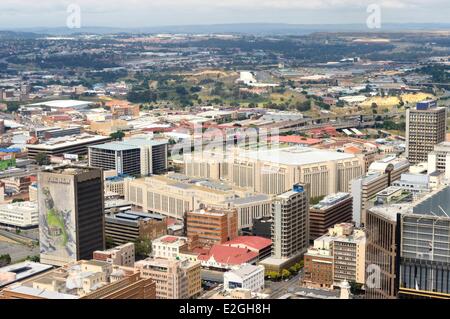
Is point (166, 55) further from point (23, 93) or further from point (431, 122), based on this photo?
point (431, 122)

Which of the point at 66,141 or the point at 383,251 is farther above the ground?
the point at 383,251

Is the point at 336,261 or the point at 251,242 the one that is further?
the point at 251,242

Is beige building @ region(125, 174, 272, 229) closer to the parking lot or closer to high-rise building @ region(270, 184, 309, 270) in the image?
high-rise building @ region(270, 184, 309, 270)

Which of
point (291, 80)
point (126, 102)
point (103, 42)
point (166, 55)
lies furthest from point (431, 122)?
point (166, 55)

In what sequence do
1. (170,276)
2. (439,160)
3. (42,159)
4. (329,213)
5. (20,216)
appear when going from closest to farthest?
(170,276) → (329,213) → (20,216) → (439,160) → (42,159)

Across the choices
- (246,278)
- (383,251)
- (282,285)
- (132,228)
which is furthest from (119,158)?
(383,251)

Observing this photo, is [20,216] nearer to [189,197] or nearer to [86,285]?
[189,197]

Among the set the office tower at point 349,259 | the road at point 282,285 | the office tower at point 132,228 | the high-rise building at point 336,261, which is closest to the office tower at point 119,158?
the office tower at point 132,228

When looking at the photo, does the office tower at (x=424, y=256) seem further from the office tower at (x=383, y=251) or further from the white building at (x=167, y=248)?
the white building at (x=167, y=248)
